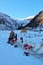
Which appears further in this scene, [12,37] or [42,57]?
[12,37]

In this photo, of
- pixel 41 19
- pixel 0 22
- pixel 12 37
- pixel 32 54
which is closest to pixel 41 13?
pixel 41 19

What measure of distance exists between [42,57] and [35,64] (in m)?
1.33

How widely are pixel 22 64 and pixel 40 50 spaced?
1.98 metres

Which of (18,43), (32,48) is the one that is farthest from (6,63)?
(18,43)

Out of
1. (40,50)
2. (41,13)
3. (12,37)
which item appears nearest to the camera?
(40,50)

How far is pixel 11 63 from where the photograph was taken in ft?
20.8

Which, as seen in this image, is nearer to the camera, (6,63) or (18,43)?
(6,63)

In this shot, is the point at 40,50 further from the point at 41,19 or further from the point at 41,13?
the point at 41,13

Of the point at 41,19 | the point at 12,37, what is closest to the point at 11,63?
the point at 12,37

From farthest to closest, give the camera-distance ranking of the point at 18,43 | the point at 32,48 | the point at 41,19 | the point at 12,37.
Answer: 1. the point at 41,19
2. the point at 12,37
3. the point at 18,43
4. the point at 32,48

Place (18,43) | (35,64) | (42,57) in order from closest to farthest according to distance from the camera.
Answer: (35,64)
(42,57)
(18,43)

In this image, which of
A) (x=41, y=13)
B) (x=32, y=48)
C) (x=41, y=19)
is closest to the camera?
(x=32, y=48)

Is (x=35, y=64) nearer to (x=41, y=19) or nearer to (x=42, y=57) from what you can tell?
(x=42, y=57)

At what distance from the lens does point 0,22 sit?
8325 centimetres
